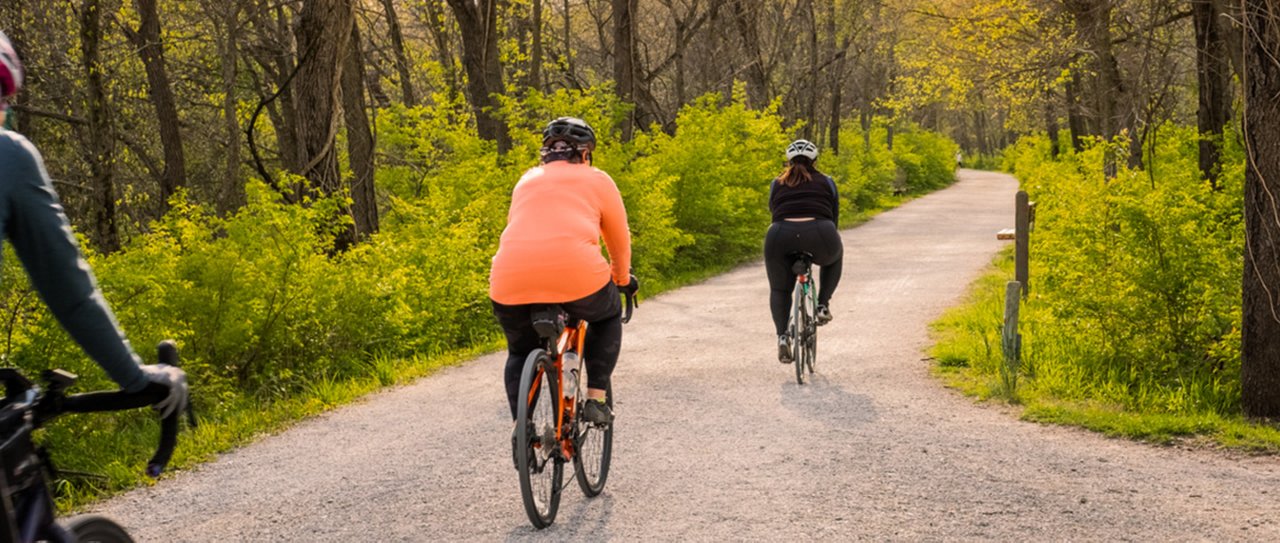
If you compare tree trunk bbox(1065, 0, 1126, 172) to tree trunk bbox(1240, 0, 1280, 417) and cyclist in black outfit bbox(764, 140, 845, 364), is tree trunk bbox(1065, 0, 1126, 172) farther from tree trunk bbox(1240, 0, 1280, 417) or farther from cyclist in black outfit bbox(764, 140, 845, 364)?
tree trunk bbox(1240, 0, 1280, 417)

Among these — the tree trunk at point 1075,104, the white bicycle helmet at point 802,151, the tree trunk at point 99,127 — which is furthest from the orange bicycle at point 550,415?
the tree trunk at point 1075,104

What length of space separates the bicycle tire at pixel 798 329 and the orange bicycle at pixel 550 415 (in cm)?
385

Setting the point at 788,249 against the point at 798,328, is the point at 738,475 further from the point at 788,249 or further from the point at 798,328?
the point at 788,249

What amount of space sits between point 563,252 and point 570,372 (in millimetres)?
596

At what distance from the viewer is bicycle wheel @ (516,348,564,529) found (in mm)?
5055

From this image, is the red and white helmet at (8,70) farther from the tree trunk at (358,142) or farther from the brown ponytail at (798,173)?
the tree trunk at (358,142)

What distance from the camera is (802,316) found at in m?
9.61

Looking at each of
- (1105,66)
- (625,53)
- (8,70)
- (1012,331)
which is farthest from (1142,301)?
(625,53)

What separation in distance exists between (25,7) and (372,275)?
10059 mm

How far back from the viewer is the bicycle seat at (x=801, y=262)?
9.50 metres

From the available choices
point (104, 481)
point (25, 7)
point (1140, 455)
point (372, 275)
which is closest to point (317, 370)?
point (372, 275)

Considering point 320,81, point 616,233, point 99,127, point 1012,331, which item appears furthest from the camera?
point 99,127

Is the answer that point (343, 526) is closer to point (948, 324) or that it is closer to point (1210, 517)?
point (1210, 517)

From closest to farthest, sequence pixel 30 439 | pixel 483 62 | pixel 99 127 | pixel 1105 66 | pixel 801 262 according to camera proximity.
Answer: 1. pixel 30 439
2. pixel 801 262
3. pixel 99 127
4. pixel 1105 66
5. pixel 483 62
